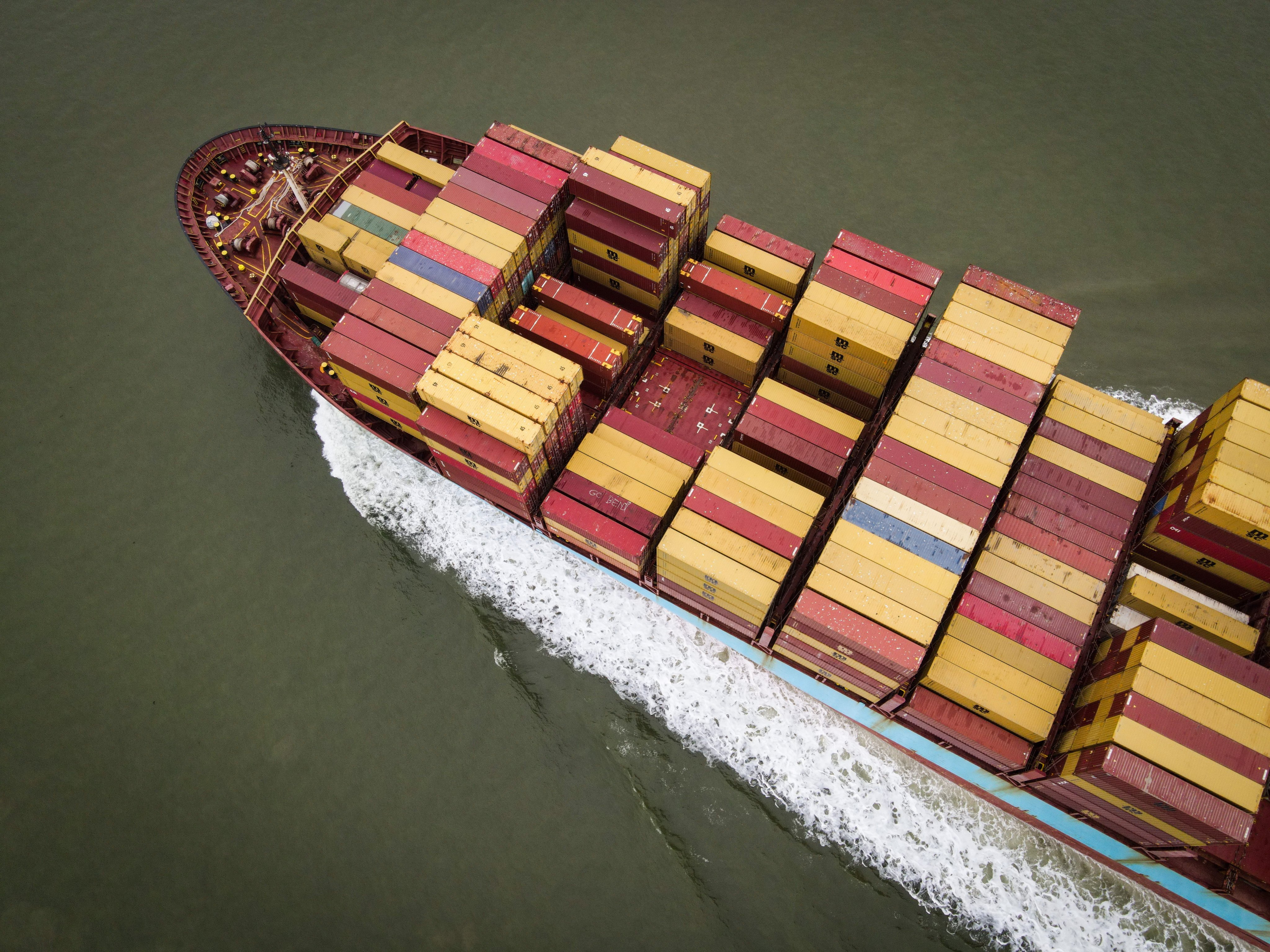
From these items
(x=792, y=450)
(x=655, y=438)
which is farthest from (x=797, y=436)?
(x=655, y=438)

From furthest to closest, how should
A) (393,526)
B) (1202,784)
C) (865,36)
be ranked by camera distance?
(865,36), (393,526), (1202,784)

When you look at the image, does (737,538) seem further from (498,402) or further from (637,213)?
(637,213)

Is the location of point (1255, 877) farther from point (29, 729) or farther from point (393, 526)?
point (29, 729)

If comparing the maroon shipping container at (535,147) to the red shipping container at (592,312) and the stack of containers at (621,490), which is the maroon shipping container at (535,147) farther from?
the stack of containers at (621,490)

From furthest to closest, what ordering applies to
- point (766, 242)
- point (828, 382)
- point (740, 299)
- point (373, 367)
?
1. point (766, 242)
2. point (740, 299)
3. point (828, 382)
4. point (373, 367)

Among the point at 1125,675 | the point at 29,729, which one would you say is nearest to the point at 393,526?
the point at 29,729

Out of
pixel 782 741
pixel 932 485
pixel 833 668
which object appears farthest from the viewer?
pixel 782 741

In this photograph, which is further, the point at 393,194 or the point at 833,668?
the point at 393,194

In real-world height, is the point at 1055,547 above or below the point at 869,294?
below
